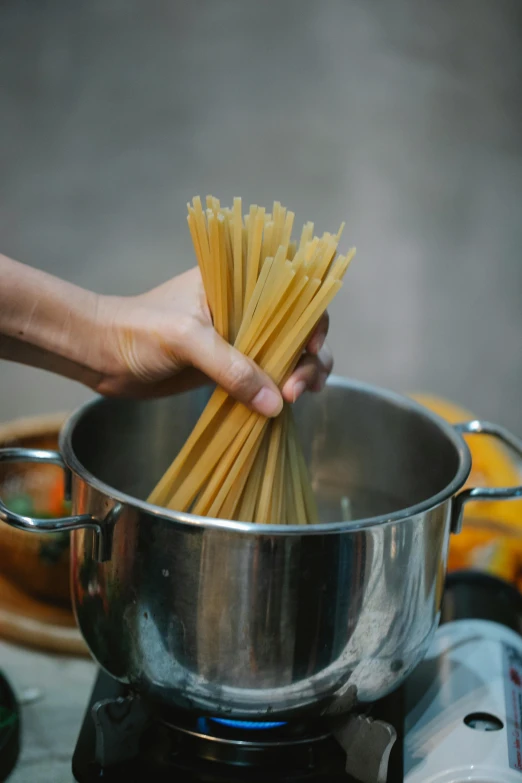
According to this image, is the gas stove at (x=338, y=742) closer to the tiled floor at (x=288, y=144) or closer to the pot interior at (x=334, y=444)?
the pot interior at (x=334, y=444)

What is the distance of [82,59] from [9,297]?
0.35 metres

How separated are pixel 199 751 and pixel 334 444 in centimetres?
31

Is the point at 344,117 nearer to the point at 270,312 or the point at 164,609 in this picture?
the point at 270,312

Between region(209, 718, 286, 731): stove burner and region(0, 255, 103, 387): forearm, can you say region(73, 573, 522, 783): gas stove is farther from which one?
region(0, 255, 103, 387): forearm

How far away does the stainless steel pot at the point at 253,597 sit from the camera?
1.45ft

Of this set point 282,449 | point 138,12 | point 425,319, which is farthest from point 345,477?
point 138,12

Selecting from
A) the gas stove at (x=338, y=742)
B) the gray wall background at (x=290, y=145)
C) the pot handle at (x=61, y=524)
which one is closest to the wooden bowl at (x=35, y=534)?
the gray wall background at (x=290, y=145)

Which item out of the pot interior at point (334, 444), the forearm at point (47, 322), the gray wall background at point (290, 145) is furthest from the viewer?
the gray wall background at point (290, 145)

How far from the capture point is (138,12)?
75 centimetres

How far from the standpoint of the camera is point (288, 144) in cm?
84

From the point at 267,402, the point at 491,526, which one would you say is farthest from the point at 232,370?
the point at 491,526

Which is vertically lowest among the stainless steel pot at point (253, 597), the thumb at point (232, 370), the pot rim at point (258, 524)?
the stainless steel pot at point (253, 597)

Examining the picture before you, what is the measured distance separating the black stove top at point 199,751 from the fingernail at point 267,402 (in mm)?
229

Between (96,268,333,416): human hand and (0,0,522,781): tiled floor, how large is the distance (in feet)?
0.89
